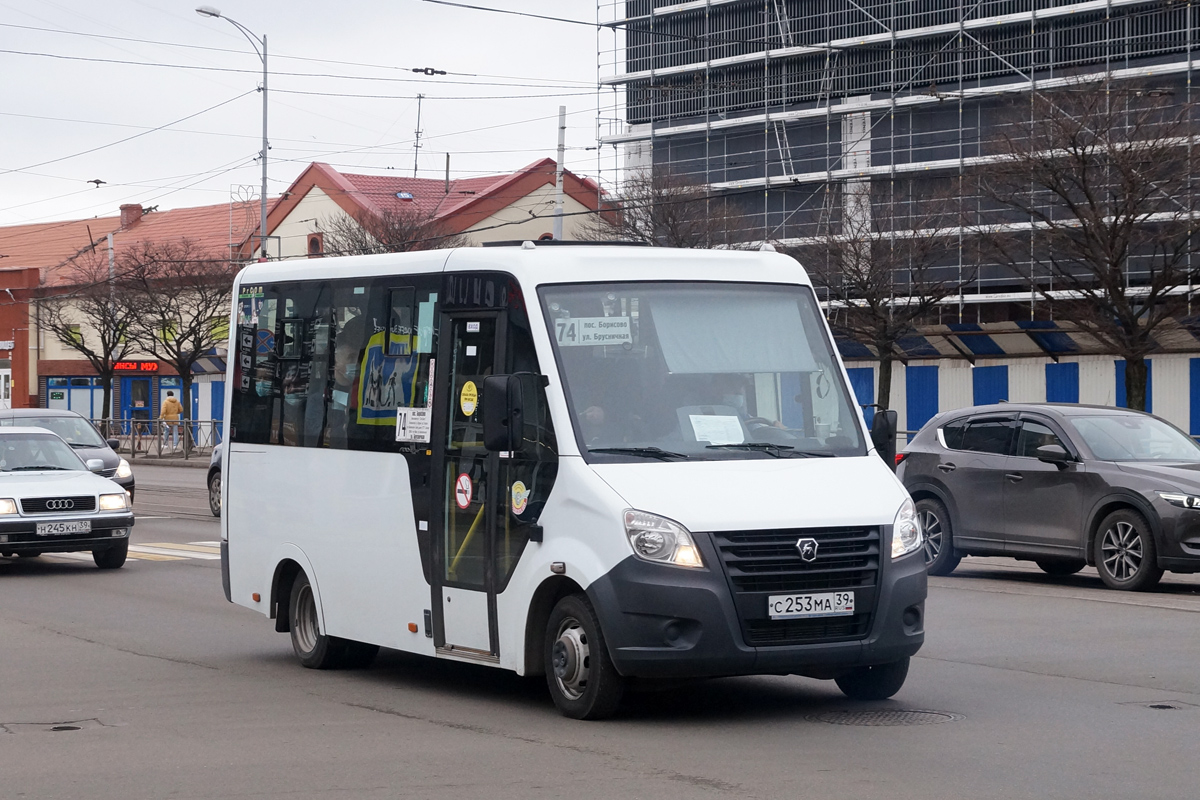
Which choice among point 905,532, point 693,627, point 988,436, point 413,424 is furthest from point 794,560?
point 988,436

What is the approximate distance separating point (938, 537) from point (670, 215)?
1214 inches

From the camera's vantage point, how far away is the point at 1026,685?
9.69 m

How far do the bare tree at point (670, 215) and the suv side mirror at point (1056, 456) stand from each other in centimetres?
3069

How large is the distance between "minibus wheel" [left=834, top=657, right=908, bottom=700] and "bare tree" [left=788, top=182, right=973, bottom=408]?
34.6 metres

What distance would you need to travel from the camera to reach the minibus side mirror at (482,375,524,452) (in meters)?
8.42

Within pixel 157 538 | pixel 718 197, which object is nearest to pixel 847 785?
pixel 157 538

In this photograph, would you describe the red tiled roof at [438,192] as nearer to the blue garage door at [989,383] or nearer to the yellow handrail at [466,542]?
the blue garage door at [989,383]

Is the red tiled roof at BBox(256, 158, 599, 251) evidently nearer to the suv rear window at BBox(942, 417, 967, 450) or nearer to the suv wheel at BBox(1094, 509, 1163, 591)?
the suv rear window at BBox(942, 417, 967, 450)

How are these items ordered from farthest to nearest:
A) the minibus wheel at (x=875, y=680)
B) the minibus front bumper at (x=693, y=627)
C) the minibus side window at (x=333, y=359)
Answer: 1. the minibus side window at (x=333, y=359)
2. the minibus wheel at (x=875, y=680)
3. the minibus front bumper at (x=693, y=627)

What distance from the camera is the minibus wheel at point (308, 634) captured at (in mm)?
10586

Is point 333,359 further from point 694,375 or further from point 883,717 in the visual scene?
point 883,717

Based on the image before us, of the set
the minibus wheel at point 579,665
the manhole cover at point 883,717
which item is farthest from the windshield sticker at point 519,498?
the manhole cover at point 883,717

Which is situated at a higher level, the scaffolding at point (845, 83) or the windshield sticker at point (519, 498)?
the scaffolding at point (845, 83)

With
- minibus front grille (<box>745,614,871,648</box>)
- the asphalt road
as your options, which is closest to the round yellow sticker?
the asphalt road
